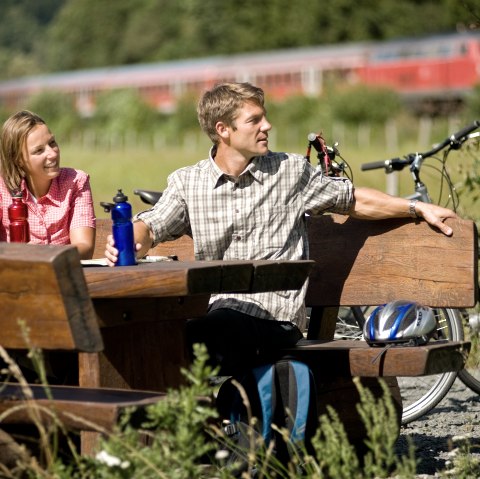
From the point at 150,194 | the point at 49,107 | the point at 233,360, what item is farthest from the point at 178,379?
the point at 49,107

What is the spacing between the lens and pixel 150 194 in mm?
6164

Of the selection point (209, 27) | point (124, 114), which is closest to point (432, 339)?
point (124, 114)

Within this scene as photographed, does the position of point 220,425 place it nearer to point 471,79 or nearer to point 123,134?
point 471,79

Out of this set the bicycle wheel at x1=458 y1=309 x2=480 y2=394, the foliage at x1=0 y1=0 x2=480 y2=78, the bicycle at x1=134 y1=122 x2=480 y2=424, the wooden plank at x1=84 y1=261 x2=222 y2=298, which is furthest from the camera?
the foliage at x1=0 y1=0 x2=480 y2=78

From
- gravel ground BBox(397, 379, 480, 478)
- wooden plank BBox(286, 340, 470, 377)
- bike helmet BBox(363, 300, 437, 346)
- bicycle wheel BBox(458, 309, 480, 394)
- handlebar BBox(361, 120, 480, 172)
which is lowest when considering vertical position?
gravel ground BBox(397, 379, 480, 478)

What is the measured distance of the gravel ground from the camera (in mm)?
4836

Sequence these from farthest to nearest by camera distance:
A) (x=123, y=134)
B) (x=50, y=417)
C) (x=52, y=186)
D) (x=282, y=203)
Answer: (x=123, y=134), (x=52, y=186), (x=282, y=203), (x=50, y=417)

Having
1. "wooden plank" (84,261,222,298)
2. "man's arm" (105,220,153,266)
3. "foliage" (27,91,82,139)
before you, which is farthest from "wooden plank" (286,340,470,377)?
"foliage" (27,91,82,139)

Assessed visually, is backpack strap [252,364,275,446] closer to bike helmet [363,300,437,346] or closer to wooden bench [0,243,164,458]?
bike helmet [363,300,437,346]

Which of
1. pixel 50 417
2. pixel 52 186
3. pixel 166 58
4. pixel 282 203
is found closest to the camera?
pixel 50 417

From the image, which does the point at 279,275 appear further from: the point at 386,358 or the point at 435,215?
the point at 435,215

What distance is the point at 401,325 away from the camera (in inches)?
166

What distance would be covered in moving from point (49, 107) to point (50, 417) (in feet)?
201

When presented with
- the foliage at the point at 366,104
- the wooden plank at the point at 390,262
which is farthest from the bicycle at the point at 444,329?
the foliage at the point at 366,104
